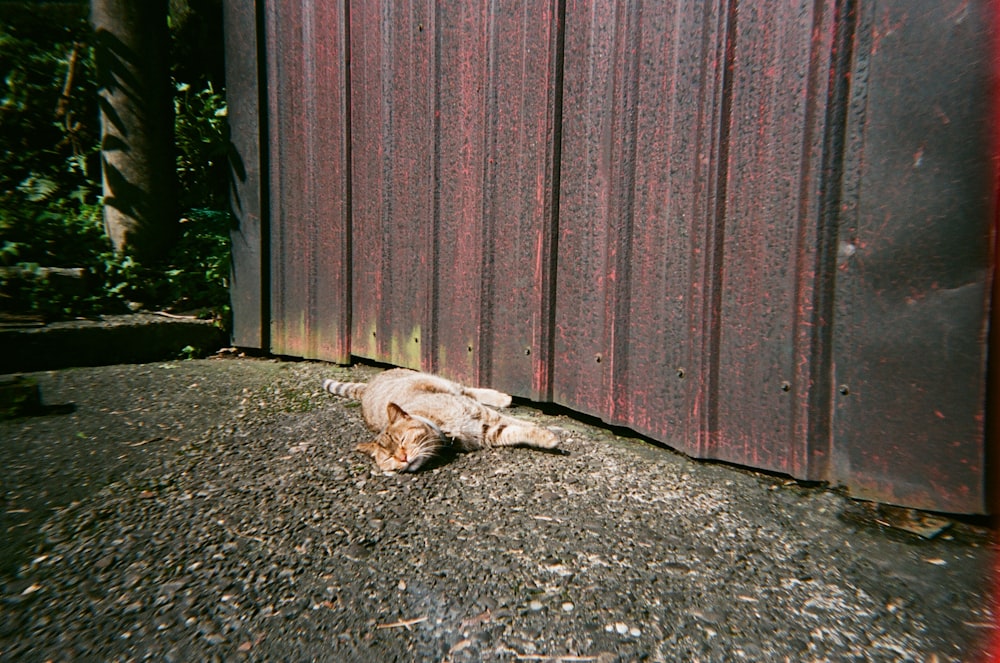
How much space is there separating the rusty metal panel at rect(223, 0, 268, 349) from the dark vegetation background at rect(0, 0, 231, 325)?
26 centimetres

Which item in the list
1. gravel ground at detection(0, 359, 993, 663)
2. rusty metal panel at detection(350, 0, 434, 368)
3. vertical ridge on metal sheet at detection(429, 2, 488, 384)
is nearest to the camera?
gravel ground at detection(0, 359, 993, 663)

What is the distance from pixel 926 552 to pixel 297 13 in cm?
472

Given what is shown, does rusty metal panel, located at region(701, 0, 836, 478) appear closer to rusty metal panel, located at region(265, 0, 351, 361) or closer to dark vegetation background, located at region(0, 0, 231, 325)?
rusty metal panel, located at region(265, 0, 351, 361)

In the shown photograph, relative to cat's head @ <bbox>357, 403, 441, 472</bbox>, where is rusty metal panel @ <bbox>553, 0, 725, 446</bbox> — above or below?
above

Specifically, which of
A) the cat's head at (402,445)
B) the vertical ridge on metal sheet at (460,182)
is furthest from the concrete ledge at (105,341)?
the cat's head at (402,445)

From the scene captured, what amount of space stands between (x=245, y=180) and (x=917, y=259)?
172 inches

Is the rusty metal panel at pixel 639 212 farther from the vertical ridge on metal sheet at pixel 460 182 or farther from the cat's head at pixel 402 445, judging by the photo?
the cat's head at pixel 402 445

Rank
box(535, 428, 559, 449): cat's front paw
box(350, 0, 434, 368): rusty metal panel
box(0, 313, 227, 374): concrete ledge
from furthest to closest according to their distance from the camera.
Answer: box(0, 313, 227, 374): concrete ledge, box(350, 0, 434, 368): rusty metal panel, box(535, 428, 559, 449): cat's front paw

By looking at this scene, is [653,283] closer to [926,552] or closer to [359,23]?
[926,552]

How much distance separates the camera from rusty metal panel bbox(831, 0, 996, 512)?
5.95 feet

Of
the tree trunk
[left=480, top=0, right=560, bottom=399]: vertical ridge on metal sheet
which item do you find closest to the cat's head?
[left=480, top=0, right=560, bottom=399]: vertical ridge on metal sheet

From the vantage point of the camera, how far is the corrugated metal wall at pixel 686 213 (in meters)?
1.89

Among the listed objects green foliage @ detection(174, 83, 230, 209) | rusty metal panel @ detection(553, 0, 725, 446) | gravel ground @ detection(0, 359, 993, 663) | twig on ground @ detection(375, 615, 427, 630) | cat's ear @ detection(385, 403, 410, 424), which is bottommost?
twig on ground @ detection(375, 615, 427, 630)

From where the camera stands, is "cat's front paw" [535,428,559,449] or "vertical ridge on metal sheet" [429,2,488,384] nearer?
"cat's front paw" [535,428,559,449]
